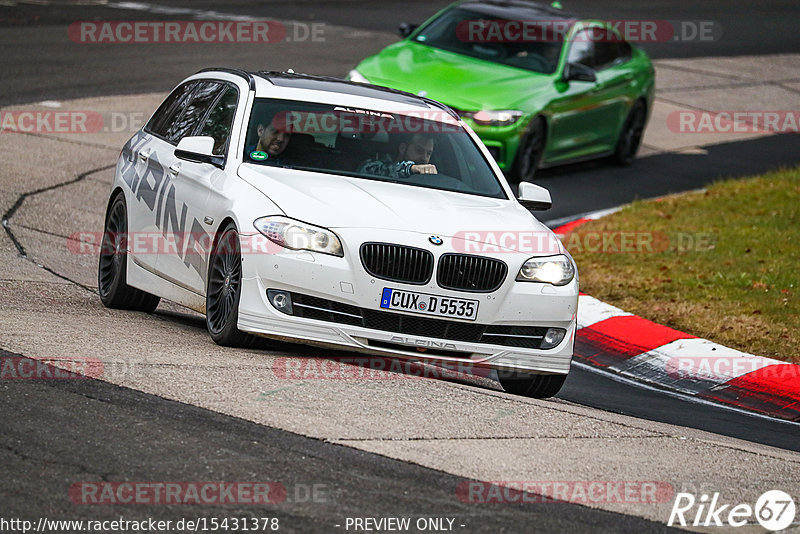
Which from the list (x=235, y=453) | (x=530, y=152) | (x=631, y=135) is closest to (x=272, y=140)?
(x=235, y=453)

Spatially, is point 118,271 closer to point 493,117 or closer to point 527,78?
point 493,117

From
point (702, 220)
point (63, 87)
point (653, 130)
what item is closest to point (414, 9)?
point (653, 130)

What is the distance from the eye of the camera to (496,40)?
16.4 meters

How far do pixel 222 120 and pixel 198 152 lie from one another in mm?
628

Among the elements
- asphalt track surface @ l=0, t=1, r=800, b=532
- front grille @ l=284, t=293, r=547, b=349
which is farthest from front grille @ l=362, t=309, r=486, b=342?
asphalt track surface @ l=0, t=1, r=800, b=532

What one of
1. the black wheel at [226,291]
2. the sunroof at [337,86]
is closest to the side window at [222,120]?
the sunroof at [337,86]

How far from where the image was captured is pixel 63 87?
714 inches

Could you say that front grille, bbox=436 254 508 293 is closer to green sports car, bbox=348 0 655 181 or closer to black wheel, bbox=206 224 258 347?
black wheel, bbox=206 224 258 347

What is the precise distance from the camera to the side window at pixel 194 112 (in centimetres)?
920

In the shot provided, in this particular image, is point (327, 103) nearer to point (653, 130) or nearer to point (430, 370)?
point (430, 370)

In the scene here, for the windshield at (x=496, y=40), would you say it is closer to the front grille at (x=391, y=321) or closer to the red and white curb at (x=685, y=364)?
the red and white curb at (x=685, y=364)

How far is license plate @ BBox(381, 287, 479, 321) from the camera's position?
744cm

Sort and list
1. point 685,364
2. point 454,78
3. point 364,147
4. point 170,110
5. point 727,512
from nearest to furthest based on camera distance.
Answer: point 727,512 → point 364,147 → point 685,364 → point 170,110 → point 454,78

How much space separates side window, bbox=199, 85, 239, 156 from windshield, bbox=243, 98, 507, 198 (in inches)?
7.4
